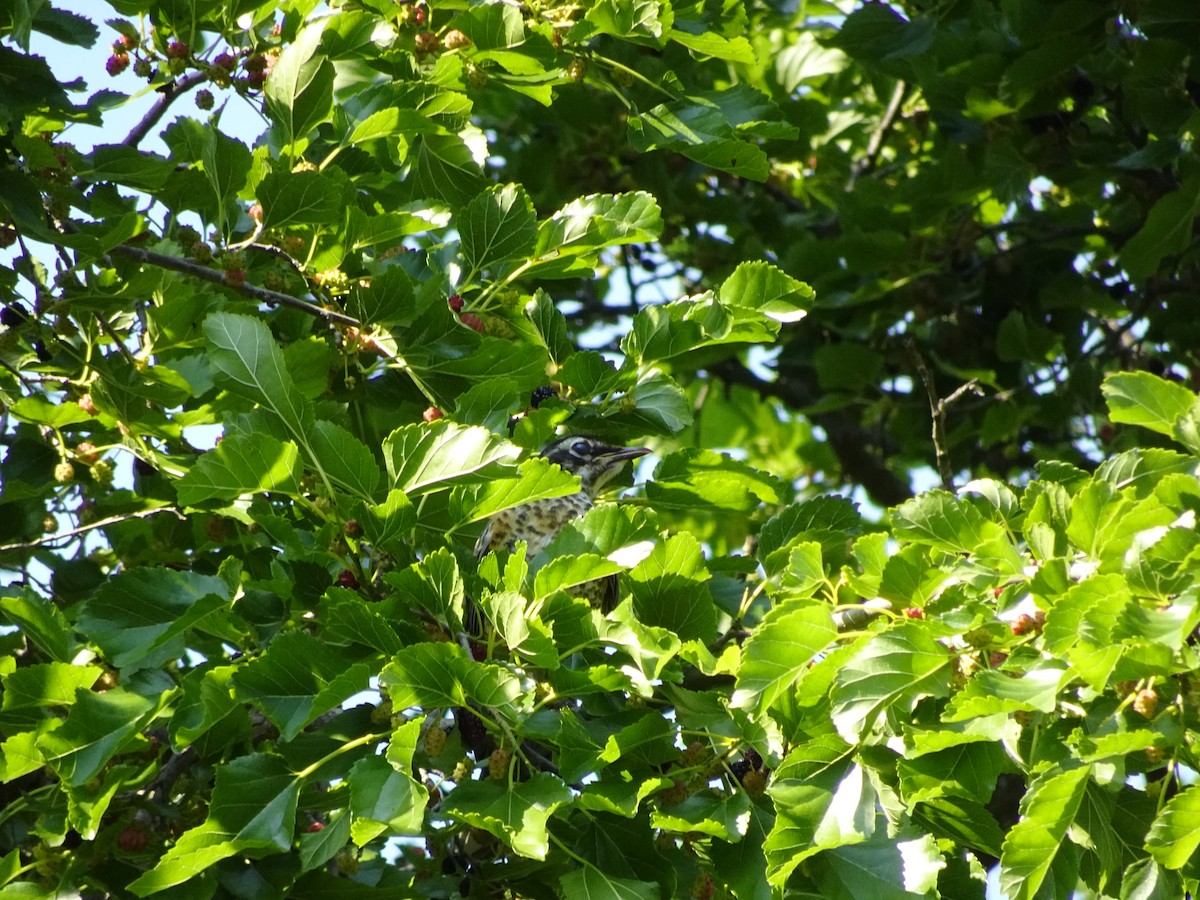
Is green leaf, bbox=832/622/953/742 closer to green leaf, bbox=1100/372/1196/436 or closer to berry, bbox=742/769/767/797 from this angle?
berry, bbox=742/769/767/797

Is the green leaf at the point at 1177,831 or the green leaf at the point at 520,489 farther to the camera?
the green leaf at the point at 520,489

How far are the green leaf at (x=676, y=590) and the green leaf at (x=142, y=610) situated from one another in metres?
0.79

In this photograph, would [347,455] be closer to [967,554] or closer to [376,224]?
[376,224]

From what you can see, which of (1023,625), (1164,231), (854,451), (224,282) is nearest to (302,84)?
(224,282)

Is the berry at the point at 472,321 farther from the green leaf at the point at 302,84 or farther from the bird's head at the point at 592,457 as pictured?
the bird's head at the point at 592,457

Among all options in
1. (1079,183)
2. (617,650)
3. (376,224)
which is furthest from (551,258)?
(1079,183)

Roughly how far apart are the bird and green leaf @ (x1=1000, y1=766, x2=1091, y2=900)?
1916 millimetres

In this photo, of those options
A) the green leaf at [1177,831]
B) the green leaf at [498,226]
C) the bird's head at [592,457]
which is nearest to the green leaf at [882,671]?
the green leaf at [1177,831]

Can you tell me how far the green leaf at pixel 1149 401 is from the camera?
2.32 meters

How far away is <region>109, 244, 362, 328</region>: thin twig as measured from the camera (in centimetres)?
319

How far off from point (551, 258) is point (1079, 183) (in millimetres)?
3152

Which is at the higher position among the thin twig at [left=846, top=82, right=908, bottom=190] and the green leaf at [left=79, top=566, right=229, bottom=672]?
the thin twig at [left=846, top=82, right=908, bottom=190]

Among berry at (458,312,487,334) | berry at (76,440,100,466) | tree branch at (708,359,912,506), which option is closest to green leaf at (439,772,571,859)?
berry at (458,312,487,334)

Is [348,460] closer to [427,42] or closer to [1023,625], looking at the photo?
[1023,625]
